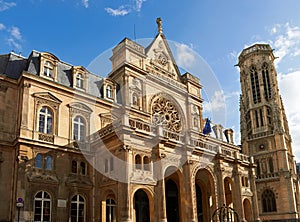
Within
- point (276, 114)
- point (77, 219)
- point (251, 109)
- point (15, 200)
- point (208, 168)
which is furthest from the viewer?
point (251, 109)

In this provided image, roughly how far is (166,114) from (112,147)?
35.4 feet

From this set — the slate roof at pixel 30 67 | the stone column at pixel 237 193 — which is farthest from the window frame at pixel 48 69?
the stone column at pixel 237 193

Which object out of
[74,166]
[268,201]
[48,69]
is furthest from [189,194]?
[268,201]

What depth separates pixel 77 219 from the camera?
23.6m

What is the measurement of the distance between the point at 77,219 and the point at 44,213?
263 centimetres

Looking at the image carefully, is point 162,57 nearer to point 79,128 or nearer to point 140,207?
point 79,128

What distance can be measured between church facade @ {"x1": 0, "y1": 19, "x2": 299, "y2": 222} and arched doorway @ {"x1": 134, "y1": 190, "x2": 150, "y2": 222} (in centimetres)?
8

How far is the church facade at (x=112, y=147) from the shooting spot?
22.2 m

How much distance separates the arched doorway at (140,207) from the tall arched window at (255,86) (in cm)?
4619

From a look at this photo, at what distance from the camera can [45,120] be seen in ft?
80.5

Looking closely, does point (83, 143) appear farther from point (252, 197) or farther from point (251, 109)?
point (251, 109)

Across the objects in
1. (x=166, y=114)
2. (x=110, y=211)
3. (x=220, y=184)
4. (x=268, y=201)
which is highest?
(x=166, y=114)

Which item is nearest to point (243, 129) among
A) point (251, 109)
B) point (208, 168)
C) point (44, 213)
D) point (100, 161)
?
point (251, 109)

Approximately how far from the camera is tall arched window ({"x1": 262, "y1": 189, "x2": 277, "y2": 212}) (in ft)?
186
